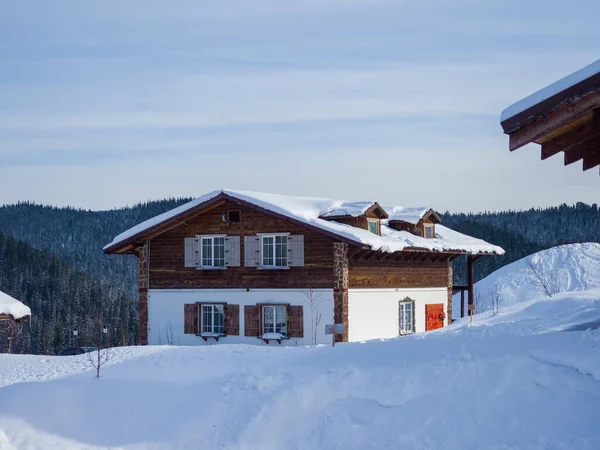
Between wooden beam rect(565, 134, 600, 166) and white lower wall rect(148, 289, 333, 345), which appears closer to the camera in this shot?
wooden beam rect(565, 134, 600, 166)

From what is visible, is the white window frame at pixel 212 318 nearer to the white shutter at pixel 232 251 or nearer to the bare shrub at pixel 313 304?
A: the white shutter at pixel 232 251

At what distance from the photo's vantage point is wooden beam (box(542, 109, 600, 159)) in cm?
995

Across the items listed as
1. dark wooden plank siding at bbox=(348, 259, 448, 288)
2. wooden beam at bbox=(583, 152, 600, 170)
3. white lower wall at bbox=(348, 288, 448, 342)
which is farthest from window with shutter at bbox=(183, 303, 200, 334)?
wooden beam at bbox=(583, 152, 600, 170)

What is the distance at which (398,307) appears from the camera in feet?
86.1

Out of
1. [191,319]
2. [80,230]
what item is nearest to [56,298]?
[80,230]

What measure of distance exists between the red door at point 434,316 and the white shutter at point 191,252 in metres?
8.35

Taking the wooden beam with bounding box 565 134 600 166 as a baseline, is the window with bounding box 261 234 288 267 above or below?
below

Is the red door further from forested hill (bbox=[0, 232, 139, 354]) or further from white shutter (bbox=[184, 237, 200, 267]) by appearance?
forested hill (bbox=[0, 232, 139, 354])

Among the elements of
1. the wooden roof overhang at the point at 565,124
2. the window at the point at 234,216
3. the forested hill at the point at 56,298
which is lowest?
the forested hill at the point at 56,298

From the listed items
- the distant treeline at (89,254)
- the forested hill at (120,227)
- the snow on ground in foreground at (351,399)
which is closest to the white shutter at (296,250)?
the snow on ground in foreground at (351,399)

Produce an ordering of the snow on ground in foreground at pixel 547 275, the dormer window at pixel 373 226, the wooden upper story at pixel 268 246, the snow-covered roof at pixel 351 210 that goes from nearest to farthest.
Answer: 1. the wooden upper story at pixel 268 246
2. the snow-covered roof at pixel 351 210
3. the dormer window at pixel 373 226
4. the snow on ground in foreground at pixel 547 275

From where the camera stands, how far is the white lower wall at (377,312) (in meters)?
24.1

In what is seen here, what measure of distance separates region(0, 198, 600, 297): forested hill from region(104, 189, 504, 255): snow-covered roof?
217 feet

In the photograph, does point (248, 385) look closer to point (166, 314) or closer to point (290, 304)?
point (290, 304)
